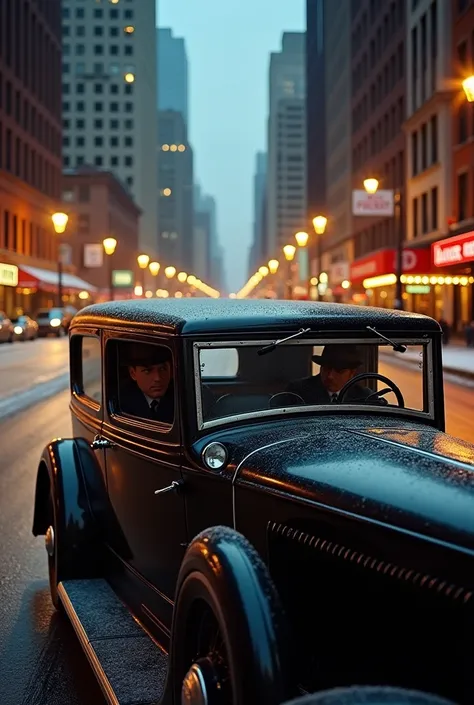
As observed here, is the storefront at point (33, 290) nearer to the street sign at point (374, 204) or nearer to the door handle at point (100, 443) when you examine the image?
the street sign at point (374, 204)

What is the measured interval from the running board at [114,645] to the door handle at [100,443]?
77cm

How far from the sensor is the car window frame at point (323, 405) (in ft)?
12.1

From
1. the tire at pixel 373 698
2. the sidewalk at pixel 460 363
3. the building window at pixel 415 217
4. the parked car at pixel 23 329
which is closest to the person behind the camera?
the tire at pixel 373 698

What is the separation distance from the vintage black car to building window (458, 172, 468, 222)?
41.7m

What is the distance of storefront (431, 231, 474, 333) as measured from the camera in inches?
1303

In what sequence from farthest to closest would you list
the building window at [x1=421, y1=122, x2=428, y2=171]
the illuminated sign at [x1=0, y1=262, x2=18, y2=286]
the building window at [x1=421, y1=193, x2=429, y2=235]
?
the illuminated sign at [x1=0, y1=262, x2=18, y2=286] < the building window at [x1=421, y1=122, x2=428, y2=171] < the building window at [x1=421, y1=193, x2=429, y2=235]

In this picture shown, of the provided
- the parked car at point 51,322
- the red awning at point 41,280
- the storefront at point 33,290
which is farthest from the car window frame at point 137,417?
the red awning at point 41,280

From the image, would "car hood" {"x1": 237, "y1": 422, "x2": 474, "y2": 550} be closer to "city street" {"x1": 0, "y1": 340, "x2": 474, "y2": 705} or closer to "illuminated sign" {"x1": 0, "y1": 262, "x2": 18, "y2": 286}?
"city street" {"x1": 0, "y1": 340, "x2": 474, "y2": 705}

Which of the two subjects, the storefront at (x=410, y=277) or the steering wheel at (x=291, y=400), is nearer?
the steering wheel at (x=291, y=400)

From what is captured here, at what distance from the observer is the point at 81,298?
85.9m

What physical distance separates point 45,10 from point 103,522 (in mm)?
77896

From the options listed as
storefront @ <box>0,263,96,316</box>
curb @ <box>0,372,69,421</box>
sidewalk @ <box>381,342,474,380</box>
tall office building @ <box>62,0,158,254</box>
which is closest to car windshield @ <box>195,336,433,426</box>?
curb @ <box>0,372,69,421</box>

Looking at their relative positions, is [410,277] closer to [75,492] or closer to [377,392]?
[75,492]

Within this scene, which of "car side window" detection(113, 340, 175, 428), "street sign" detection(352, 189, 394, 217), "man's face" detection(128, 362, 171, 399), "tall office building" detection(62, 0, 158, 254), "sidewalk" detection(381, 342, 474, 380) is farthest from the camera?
"tall office building" detection(62, 0, 158, 254)
